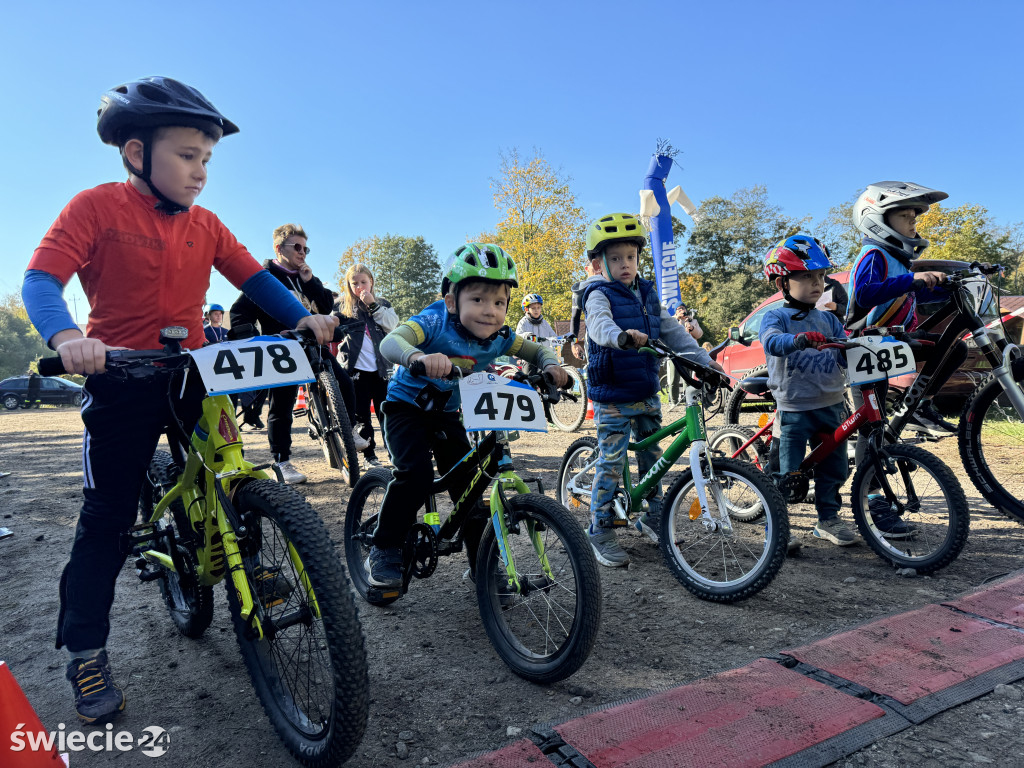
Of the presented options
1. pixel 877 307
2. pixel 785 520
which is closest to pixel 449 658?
pixel 785 520

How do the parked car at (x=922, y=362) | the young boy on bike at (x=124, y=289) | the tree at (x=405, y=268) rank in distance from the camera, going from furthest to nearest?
the tree at (x=405, y=268) < the parked car at (x=922, y=362) < the young boy on bike at (x=124, y=289)

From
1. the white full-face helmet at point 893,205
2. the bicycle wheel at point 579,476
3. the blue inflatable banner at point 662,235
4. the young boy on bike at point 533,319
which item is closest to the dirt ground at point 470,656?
the bicycle wheel at point 579,476

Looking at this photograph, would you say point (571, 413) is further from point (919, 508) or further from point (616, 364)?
point (919, 508)

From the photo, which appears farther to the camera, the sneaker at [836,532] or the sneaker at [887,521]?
the sneaker at [836,532]

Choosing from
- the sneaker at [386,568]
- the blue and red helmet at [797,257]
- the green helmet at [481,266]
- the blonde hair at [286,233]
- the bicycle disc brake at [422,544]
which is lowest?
the sneaker at [386,568]

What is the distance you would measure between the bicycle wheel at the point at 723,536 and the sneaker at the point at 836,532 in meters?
0.42

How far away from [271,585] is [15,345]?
6167 centimetres

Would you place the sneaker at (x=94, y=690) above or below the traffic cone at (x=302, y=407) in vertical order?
below

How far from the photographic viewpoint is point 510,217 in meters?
29.5

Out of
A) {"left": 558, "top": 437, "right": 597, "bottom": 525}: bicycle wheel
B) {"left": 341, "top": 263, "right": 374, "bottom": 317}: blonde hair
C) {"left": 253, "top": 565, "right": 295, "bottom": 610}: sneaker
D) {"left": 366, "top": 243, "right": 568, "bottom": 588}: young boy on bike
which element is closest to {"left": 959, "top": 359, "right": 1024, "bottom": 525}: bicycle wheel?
{"left": 558, "top": 437, "right": 597, "bottom": 525}: bicycle wheel

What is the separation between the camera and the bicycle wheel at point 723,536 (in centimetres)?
292

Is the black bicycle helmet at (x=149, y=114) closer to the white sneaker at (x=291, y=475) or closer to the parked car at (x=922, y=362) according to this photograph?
the parked car at (x=922, y=362)

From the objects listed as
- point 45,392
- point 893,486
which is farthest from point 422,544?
point 45,392

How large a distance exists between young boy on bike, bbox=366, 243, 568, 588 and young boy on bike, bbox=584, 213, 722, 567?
95 centimetres
